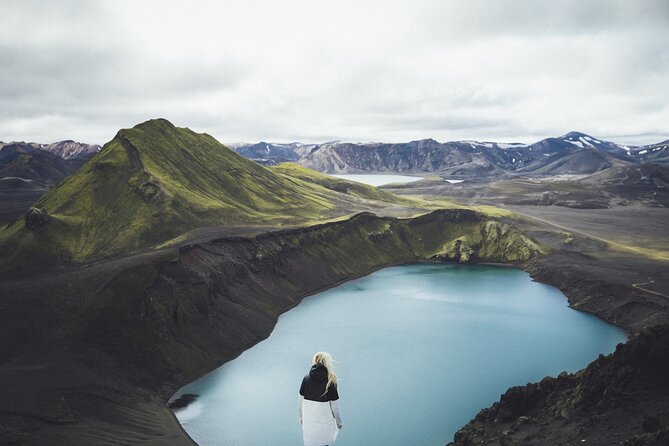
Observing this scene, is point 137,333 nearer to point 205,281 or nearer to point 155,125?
point 205,281

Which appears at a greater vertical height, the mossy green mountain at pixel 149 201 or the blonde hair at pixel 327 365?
the mossy green mountain at pixel 149 201

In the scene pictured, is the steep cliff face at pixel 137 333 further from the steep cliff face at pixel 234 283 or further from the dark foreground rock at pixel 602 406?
the dark foreground rock at pixel 602 406

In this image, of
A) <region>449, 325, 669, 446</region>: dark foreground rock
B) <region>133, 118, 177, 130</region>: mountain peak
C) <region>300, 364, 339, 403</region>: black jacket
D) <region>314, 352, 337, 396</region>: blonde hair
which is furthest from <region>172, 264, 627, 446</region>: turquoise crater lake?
<region>133, 118, 177, 130</region>: mountain peak

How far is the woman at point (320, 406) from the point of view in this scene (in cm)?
862

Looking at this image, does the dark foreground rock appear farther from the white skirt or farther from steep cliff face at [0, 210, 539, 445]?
steep cliff face at [0, 210, 539, 445]

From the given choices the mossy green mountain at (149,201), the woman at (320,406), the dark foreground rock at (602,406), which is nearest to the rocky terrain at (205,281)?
the dark foreground rock at (602,406)

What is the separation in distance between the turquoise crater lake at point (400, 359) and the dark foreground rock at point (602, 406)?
32.5 ft

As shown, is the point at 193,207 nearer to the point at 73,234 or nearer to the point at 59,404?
the point at 73,234

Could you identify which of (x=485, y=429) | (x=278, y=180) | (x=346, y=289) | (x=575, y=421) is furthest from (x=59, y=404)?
(x=278, y=180)

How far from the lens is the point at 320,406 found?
339 inches

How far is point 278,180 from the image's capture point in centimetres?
15888

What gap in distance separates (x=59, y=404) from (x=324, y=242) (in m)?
69.8

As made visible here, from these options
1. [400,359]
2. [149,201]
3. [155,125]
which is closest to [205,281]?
[400,359]

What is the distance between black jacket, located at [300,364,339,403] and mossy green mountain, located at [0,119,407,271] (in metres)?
84.1
